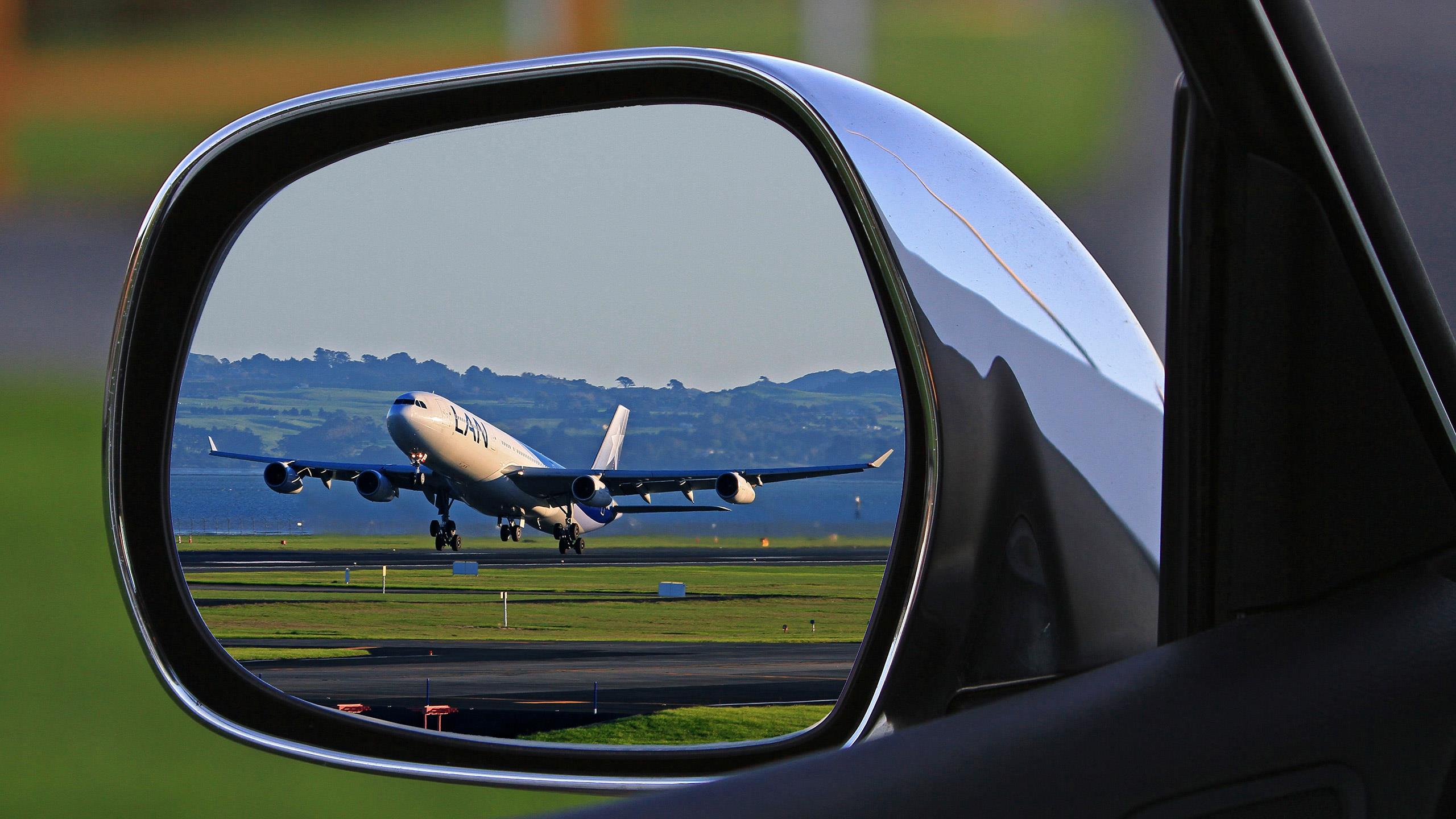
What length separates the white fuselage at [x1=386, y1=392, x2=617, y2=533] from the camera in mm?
23844

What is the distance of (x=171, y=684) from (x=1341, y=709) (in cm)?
158

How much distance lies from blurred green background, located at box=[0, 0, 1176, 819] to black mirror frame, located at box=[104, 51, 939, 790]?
16cm

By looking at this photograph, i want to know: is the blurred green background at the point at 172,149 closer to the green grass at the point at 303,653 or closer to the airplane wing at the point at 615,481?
the green grass at the point at 303,653

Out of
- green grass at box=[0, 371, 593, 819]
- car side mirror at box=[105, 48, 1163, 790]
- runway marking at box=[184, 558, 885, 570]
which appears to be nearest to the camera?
car side mirror at box=[105, 48, 1163, 790]

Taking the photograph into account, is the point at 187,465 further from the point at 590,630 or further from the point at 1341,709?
the point at 590,630

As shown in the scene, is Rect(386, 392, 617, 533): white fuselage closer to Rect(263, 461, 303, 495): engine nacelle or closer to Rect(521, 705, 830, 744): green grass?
Rect(263, 461, 303, 495): engine nacelle

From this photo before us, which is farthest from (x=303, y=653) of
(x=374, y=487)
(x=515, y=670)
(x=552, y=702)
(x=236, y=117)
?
(x=236, y=117)

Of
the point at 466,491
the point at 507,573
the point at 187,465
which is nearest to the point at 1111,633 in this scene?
the point at 187,465

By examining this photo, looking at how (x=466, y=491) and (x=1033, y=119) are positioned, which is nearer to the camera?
(x=1033, y=119)

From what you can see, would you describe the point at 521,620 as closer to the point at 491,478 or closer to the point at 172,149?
the point at 491,478

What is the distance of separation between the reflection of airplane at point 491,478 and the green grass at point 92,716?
3068 millimetres

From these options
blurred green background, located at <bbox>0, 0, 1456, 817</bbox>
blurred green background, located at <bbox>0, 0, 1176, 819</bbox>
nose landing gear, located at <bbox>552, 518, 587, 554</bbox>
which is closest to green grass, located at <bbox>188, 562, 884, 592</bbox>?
nose landing gear, located at <bbox>552, 518, 587, 554</bbox>

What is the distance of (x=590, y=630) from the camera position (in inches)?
1308

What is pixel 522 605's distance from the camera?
37.7 meters
